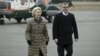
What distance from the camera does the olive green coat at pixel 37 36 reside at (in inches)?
390

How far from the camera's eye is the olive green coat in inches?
390

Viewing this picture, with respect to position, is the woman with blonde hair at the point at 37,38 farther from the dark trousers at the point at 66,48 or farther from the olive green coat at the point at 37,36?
the dark trousers at the point at 66,48

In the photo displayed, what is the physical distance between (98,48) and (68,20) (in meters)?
5.77

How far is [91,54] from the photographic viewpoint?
585 inches

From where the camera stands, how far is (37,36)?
392 inches

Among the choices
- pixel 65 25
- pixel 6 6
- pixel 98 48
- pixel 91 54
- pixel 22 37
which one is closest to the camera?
pixel 65 25

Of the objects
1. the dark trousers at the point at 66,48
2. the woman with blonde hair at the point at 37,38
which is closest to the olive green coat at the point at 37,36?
the woman with blonde hair at the point at 37,38

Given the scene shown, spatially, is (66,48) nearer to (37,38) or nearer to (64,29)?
(64,29)

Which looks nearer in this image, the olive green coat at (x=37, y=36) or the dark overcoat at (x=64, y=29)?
the olive green coat at (x=37, y=36)

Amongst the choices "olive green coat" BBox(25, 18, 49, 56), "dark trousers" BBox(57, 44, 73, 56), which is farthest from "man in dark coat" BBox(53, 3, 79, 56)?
"olive green coat" BBox(25, 18, 49, 56)

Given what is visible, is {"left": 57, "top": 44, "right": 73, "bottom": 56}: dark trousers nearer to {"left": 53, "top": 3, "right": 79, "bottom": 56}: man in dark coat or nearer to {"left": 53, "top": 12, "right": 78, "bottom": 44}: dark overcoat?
{"left": 53, "top": 3, "right": 79, "bottom": 56}: man in dark coat

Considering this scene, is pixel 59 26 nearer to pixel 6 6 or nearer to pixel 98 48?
pixel 98 48

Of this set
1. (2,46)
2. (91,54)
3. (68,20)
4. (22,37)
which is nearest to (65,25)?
(68,20)

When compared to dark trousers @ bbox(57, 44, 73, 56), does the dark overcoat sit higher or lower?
higher
